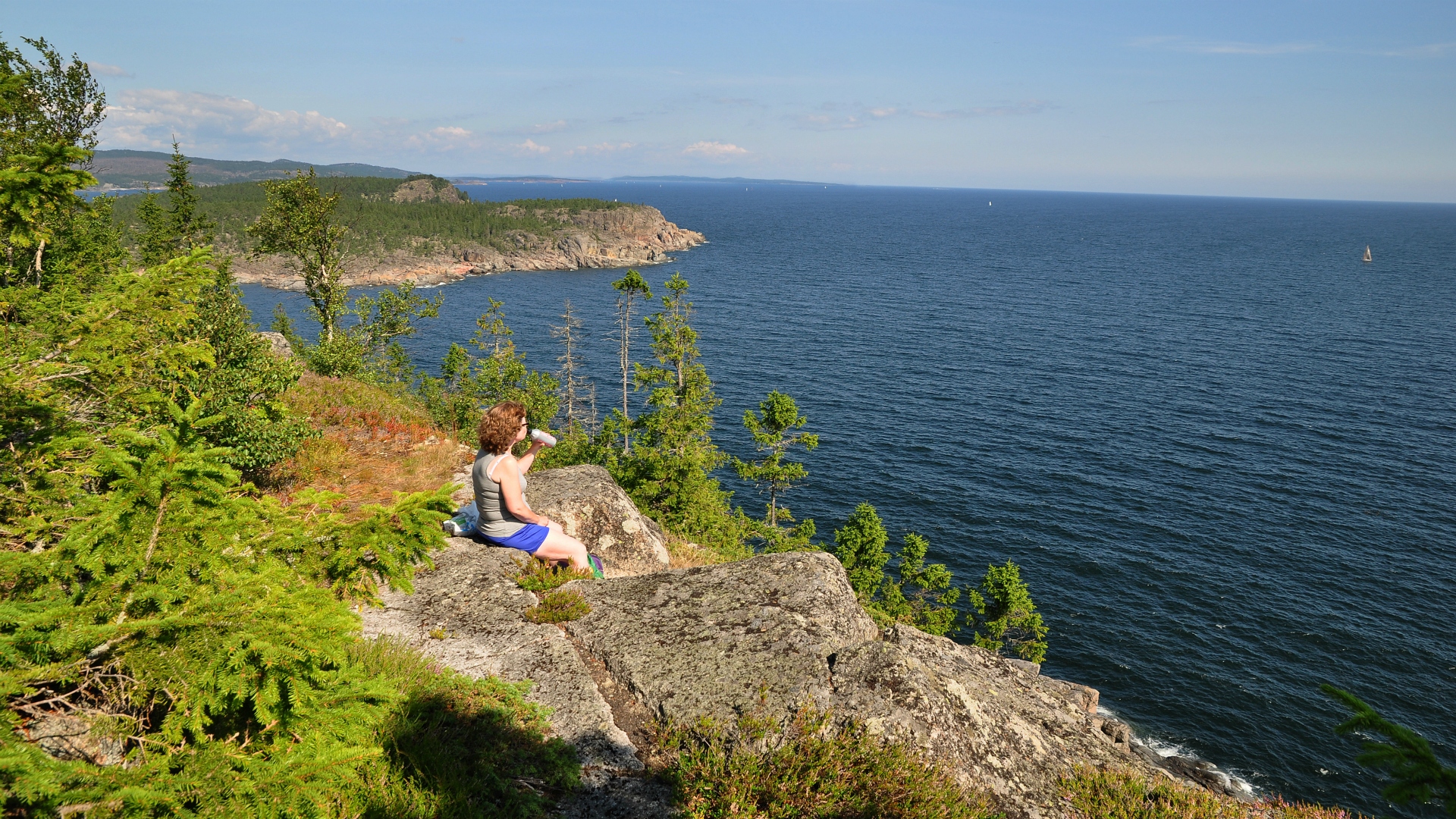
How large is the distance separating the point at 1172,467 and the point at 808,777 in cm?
5016

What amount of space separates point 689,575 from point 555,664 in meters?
2.50

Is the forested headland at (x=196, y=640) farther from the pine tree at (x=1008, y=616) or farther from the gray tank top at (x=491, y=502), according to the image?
the pine tree at (x=1008, y=616)

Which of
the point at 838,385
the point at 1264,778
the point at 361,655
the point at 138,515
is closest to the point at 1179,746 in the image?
the point at 1264,778

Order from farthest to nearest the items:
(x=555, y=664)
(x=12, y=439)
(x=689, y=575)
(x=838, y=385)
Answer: (x=838, y=385), (x=689, y=575), (x=555, y=664), (x=12, y=439)

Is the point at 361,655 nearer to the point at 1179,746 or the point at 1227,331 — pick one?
the point at 1179,746

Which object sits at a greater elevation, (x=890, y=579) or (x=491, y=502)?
(x=491, y=502)

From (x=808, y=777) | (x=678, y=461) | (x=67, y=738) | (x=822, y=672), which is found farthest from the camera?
(x=678, y=461)

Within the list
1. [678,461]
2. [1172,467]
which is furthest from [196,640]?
[1172,467]

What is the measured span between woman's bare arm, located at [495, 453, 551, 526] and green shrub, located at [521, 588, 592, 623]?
1.18 m

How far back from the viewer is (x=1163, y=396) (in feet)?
193

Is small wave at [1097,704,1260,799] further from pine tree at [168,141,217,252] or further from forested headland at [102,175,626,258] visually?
forested headland at [102,175,626,258]

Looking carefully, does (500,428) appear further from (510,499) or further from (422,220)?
(422,220)

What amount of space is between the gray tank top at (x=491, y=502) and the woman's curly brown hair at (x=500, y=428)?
0.14 meters

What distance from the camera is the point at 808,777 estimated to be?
6.11m
